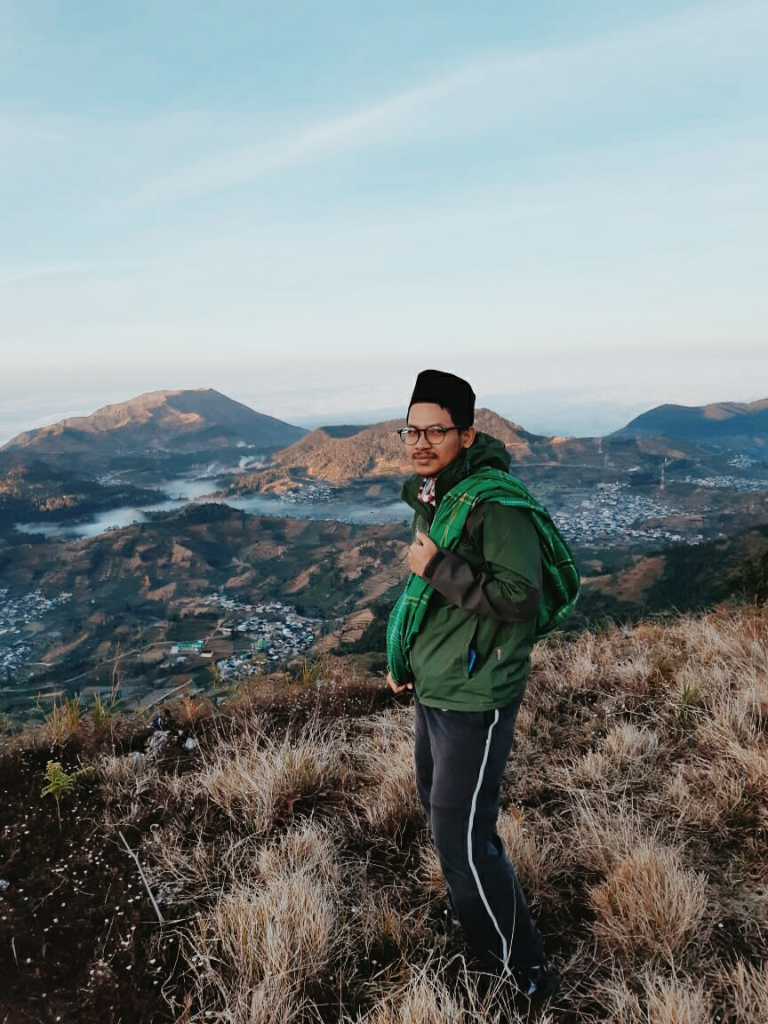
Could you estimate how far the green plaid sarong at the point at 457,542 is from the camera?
1785 mm

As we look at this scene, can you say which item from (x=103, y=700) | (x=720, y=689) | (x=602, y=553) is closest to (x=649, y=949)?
(x=720, y=689)

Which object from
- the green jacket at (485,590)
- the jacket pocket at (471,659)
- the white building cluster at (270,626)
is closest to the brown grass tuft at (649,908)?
the green jacket at (485,590)

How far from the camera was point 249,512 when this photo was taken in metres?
149

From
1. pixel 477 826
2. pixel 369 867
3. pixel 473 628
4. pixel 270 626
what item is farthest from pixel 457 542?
pixel 270 626

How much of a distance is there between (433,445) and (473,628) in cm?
62

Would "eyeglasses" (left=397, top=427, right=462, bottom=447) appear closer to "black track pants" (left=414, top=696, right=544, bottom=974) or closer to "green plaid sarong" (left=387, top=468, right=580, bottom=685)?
"green plaid sarong" (left=387, top=468, right=580, bottom=685)

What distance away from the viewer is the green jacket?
168 centimetres

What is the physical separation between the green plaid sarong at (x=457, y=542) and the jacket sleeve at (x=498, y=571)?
0.16 feet

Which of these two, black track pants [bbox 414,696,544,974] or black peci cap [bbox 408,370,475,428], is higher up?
black peci cap [bbox 408,370,475,428]

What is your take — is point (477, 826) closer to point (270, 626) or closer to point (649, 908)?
point (649, 908)

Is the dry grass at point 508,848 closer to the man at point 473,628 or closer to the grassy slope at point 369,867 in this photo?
the grassy slope at point 369,867

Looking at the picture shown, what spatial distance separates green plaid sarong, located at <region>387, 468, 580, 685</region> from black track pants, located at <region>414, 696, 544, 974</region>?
26cm

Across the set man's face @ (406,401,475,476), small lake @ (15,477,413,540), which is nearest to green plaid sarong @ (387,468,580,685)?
man's face @ (406,401,475,476)

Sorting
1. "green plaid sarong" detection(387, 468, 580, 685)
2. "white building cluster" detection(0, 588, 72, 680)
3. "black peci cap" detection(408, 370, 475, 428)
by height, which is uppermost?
"black peci cap" detection(408, 370, 475, 428)
